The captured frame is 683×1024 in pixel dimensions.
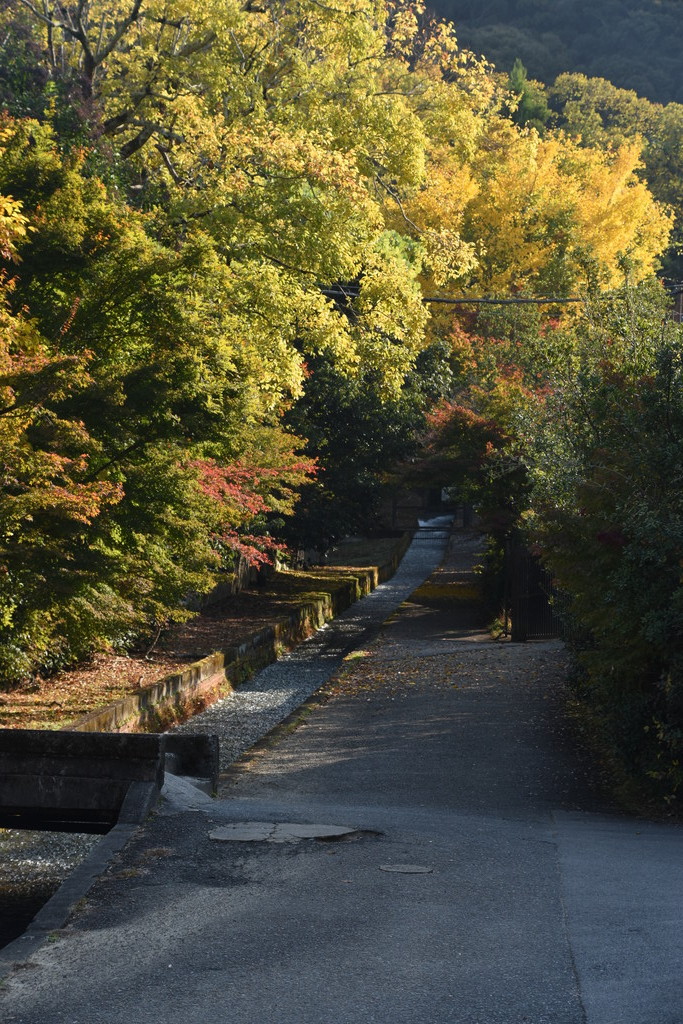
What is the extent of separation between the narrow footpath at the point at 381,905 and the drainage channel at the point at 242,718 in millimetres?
1461

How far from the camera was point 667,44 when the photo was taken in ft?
286

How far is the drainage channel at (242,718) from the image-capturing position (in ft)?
30.1

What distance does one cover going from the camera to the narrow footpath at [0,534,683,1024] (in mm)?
4879

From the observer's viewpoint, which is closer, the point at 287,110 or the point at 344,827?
the point at 344,827

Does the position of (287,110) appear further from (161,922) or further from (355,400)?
(161,922)

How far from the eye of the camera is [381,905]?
20.7 ft

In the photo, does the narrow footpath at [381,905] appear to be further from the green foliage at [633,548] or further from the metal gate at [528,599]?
the metal gate at [528,599]

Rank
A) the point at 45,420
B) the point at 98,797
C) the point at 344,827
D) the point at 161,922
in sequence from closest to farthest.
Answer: the point at 161,922
the point at 344,827
the point at 98,797
the point at 45,420

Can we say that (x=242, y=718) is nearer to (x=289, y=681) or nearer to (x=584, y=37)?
(x=289, y=681)

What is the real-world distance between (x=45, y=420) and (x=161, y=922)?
268 inches

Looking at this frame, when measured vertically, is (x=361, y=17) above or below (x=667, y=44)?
below

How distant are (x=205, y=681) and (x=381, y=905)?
11025 millimetres

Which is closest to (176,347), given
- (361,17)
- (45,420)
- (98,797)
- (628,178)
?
(45,420)

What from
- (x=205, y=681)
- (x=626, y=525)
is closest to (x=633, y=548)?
(x=626, y=525)
